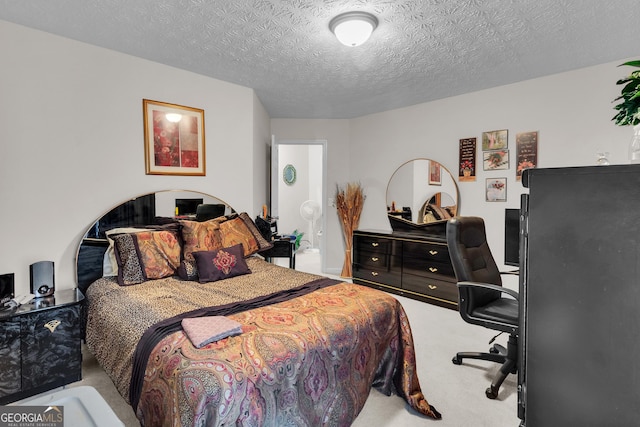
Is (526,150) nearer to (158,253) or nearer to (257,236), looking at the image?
(257,236)

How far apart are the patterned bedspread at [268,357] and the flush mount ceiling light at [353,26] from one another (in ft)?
5.81

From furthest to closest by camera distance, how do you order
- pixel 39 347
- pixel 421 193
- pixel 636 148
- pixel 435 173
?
pixel 421 193, pixel 435 173, pixel 39 347, pixel 636 148

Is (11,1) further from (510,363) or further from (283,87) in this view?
(510,363)

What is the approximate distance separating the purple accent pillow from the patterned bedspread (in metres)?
0.16

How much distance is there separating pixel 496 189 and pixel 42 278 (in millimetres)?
4358

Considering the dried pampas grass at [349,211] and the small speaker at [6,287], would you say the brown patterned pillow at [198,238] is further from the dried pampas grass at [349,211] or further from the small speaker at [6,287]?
the dried pampas grass at [349,211]

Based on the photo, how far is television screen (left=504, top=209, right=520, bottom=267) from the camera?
275cm

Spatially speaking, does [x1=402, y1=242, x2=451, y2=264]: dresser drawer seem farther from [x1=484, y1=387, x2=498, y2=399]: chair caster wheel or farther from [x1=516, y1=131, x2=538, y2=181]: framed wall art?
[x1=484, y1=387, x2=498, y2=399]: chair caster wheel

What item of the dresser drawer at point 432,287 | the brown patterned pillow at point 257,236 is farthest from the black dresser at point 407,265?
the brown patterned pillow at point 257,236

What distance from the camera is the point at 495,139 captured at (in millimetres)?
3709

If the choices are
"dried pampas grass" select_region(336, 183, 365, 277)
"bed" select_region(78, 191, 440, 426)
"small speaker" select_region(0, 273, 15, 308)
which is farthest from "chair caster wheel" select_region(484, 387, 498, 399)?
"small speaker" select_region(0, 273, 15, 308)

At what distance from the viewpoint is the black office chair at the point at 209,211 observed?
3285 mm

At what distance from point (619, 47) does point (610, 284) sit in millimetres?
3045

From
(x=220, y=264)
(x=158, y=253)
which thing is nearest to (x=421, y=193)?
(x=220, y=264)
